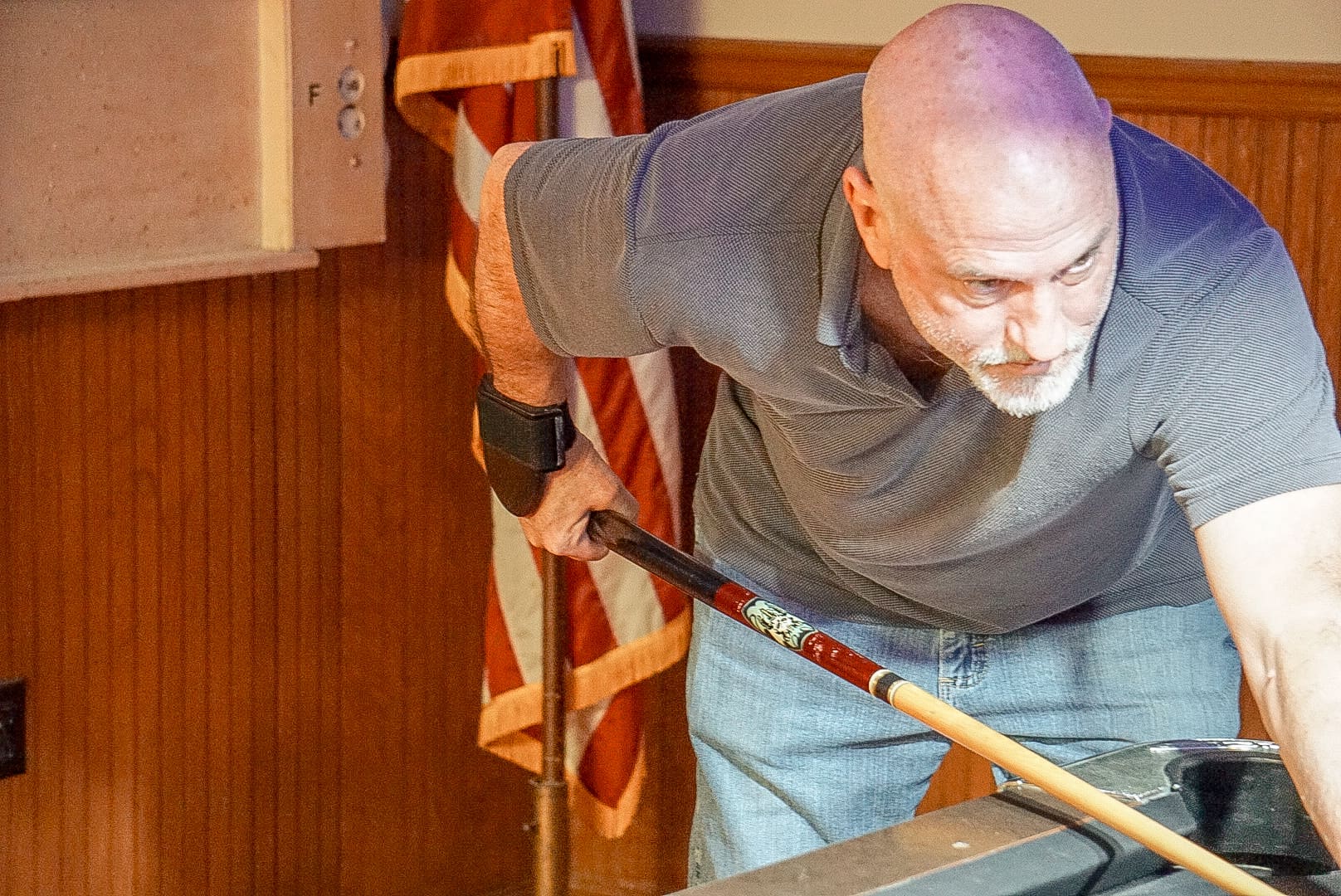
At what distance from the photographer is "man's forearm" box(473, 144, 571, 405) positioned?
177 centimetres

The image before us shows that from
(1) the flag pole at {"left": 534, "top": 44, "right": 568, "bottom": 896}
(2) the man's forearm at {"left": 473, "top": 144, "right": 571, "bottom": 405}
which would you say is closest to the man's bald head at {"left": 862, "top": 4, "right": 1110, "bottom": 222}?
(2) the man's forearm at {"left": 473, "top": 144, "right": 571, "bottom": 405}

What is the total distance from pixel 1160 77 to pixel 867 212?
3.65ft

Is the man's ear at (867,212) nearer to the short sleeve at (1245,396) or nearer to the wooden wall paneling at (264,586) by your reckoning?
the short sleeve at (1245,396)

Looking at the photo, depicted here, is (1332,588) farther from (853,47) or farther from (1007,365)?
(853,47)

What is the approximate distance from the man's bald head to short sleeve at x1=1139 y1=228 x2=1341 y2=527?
17cm

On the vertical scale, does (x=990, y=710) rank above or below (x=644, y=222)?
below

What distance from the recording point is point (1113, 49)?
235 cm

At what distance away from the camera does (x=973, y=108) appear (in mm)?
1232

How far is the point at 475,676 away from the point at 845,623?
106 centimetres

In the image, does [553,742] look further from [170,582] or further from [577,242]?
[577,242]

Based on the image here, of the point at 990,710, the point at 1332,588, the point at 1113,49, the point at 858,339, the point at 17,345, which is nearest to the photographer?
the point at 1332,588

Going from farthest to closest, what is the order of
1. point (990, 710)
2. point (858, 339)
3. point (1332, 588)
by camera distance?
point (990, 710), point (858, 339), point (1332, 588)

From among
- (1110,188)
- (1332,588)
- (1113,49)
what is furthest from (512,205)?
(1113,49)

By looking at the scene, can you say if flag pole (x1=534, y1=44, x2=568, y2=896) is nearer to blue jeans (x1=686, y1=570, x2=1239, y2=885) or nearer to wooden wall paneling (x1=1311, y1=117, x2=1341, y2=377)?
blue jeans (x1=686, y1=570, x2=1239, y2=885)
